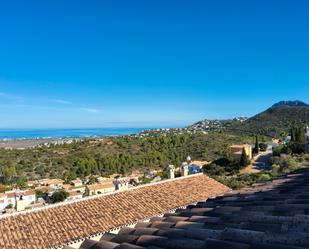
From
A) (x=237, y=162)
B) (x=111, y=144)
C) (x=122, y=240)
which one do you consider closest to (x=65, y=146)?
(x=111, y=144)

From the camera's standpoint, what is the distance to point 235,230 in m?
2.06

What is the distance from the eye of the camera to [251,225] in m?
2.18

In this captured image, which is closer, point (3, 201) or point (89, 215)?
point (89, 215)

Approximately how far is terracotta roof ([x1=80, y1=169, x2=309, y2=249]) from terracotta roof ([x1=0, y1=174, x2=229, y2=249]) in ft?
31.4

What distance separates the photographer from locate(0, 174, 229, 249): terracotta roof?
11.6 meters

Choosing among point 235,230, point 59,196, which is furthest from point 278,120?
point 235,230

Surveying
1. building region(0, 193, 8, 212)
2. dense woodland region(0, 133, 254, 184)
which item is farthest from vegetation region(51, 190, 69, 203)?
dense woodland region(0, 133, 254, 184)

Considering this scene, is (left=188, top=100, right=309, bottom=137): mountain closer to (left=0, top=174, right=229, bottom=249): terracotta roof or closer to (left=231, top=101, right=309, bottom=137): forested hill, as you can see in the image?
(left=231, top=101, right=309, bottom=137): forested hill

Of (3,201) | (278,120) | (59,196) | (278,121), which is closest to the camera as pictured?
(59,196)

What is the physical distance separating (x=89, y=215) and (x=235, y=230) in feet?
40.4

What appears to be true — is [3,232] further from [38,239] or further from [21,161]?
[21,161]

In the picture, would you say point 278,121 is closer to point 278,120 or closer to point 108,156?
point 278,120

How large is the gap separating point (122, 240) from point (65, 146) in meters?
86.0

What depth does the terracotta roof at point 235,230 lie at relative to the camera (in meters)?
1.84
